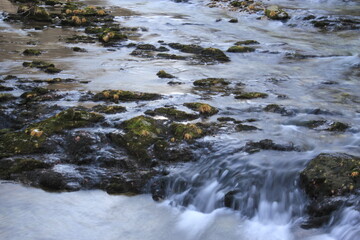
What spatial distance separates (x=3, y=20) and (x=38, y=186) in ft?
56.5

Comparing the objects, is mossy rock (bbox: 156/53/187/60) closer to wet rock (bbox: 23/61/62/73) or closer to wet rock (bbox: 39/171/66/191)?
wet rock (bbox: 23/61/62/73)

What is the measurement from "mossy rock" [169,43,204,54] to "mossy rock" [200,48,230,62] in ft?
1.19

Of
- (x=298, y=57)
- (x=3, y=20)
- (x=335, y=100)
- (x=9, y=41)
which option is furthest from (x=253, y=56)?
(x=3, y=20)

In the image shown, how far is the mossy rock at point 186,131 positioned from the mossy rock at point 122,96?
2.01m

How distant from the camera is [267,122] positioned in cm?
800

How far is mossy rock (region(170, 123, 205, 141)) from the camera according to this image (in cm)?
707

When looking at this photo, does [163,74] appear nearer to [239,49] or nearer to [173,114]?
[173,114]

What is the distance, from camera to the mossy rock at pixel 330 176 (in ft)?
17.8

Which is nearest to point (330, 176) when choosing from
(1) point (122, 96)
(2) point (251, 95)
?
(2) point (251, 95)

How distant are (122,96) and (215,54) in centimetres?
565

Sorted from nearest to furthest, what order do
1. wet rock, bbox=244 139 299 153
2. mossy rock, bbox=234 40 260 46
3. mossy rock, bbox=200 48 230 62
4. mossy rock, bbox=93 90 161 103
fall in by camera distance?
wet rock, bbox=244 139 299 153 → mossy rock, bbox=93 90 161 103 → mossy rock, bbox=200 48 230 62 → mossy rock, bbox=234 40 260 46

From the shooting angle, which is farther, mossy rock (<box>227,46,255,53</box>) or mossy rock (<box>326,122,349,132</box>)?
mossy rock (<box>227,46,255,53</box>)

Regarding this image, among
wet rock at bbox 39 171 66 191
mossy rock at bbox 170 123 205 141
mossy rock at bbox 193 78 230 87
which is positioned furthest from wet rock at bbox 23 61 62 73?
wet rock at bbox 39 171 66 191

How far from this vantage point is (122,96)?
927cm
